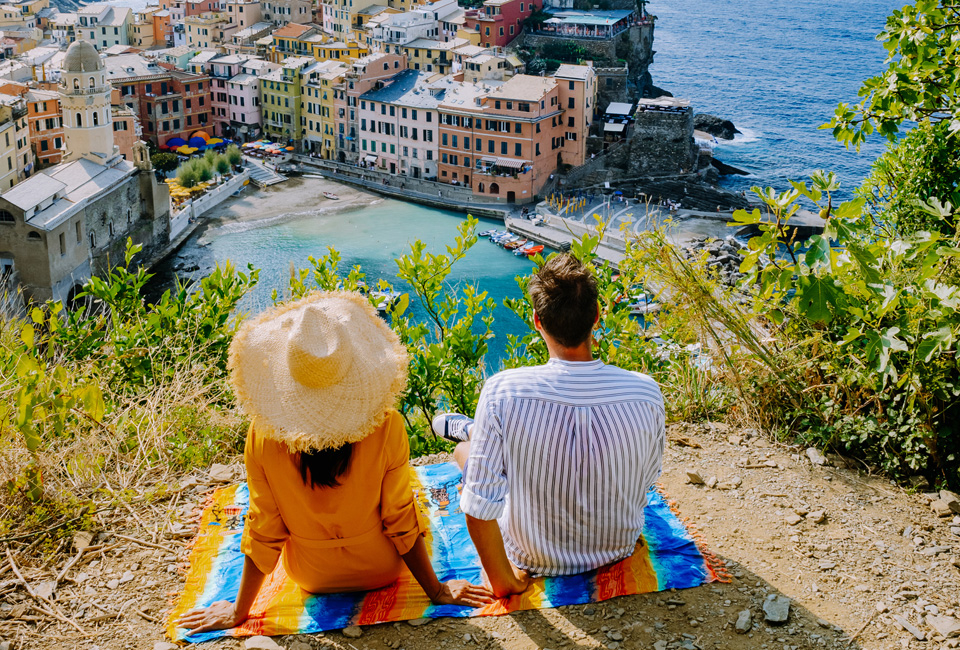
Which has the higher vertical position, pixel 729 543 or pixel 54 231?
pixel 729 543

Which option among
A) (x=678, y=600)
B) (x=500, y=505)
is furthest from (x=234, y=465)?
(x=678, y=600)

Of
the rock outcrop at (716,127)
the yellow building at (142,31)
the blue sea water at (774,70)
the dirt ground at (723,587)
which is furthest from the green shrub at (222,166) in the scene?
the dirt ground at (723,587)

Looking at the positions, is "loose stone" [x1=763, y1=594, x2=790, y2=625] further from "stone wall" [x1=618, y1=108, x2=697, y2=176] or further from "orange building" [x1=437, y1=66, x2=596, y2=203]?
"stone wall" [x1=618, y1=108, x2=697, y2=176]

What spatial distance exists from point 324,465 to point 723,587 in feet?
3.50

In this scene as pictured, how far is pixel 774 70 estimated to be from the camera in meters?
57.3

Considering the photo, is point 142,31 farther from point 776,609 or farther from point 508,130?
point 776,609

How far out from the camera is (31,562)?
2.42 meters

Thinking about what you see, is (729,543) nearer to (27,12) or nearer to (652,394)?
(652,394)

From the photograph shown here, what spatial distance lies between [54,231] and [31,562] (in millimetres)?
19110

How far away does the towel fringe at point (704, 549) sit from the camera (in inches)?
90.8

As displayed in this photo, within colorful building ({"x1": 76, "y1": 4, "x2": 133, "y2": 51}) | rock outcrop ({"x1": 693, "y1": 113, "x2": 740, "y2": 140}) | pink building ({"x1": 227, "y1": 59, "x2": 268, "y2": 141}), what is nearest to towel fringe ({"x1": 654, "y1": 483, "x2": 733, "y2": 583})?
pink building ({"x1": 227, "y1": 59, "x2": 268, "y2": 141})

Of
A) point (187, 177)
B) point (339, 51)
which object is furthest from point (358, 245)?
point (339, 51)

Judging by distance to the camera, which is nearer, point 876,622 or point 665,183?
point 876,622

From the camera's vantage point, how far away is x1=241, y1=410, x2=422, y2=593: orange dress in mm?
2053
